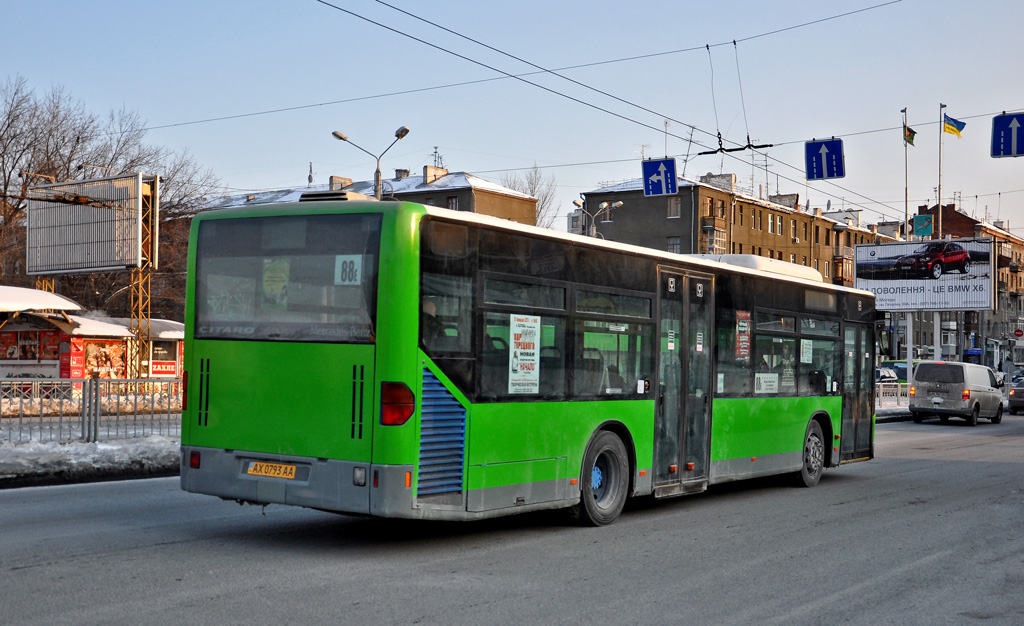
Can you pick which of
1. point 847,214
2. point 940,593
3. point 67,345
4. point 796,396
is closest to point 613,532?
point 940,593

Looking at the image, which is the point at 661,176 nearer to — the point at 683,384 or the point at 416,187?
the point at 683,384

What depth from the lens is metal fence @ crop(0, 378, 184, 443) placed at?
1550 centimetres

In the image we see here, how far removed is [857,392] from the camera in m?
15.6

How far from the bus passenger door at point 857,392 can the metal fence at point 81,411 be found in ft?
32.1

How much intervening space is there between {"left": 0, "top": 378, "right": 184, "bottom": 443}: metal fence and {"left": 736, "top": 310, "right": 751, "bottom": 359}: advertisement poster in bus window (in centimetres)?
835

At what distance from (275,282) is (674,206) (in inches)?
2707

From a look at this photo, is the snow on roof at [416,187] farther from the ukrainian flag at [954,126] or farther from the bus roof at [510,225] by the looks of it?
Result: the bus roof at [510,225]

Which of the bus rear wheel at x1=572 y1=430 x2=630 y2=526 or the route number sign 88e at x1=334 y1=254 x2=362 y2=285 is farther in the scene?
the bus rear wheel at x1=572 y1=430 x2=630 y2=526

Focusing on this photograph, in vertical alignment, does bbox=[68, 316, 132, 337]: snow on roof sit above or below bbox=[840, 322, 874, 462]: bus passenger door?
above

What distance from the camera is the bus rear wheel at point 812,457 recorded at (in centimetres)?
1414

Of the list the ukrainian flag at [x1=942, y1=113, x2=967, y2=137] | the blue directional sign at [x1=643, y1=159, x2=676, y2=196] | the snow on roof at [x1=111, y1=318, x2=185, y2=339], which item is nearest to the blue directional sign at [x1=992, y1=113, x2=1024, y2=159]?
the blue directional sign at [x1=643, y1=159, x2=676, y2=196]

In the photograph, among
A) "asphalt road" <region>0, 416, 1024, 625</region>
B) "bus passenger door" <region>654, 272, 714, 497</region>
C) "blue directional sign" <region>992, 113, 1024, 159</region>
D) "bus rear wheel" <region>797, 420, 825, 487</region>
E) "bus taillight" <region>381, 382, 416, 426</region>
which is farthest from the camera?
"blue directional sign" <region>992, 113, 1024, 159</region>

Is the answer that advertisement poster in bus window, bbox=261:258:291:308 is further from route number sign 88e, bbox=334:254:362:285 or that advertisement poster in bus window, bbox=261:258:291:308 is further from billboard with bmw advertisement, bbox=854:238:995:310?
billboard with bmw advertisement, bbox=854:238:995:310

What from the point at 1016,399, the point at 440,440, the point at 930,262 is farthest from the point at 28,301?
the point at 930,262
